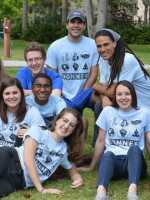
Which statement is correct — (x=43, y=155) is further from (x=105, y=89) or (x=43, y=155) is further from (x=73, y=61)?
(x=73, y=61)

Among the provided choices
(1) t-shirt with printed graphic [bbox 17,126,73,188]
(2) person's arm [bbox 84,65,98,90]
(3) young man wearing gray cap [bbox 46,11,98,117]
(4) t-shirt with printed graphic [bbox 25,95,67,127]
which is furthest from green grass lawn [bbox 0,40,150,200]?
(2) person's arm [bbox 84,65,98,90]

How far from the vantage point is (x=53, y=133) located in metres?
4.64

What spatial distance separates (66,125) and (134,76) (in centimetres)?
129

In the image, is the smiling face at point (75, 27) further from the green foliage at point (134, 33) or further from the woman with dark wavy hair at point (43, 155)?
the green foliage at point (134, 33)

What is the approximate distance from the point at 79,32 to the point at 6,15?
36348 mm

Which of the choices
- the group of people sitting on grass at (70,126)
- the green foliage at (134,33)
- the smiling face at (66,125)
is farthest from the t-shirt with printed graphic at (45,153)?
the green foliage at (134,33)

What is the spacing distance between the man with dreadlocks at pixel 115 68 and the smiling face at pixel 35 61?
2.34 ft

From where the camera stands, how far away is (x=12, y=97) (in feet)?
15.6

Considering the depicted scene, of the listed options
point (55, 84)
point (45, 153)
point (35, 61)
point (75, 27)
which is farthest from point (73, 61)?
point (45, 153)

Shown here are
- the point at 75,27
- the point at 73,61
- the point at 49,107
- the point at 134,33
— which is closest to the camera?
the point at 49,107

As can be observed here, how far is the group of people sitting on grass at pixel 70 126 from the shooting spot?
4387mm

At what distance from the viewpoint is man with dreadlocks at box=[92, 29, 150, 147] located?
530 cm

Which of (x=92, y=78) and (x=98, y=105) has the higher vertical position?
(x=92, y=78)

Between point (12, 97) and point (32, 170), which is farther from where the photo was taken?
point (12, 97)
